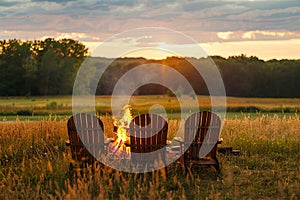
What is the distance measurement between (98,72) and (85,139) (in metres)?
39.5

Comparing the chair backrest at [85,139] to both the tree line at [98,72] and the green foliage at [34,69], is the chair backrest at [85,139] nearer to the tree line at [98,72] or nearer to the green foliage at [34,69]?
the tree line at [98,72]

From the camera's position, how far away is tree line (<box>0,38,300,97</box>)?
37562 millimetres

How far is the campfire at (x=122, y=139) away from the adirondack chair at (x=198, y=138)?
1082 mm

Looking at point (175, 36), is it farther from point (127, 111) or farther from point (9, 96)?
point (9, 96)

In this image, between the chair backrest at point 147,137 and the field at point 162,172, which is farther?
the chair backrest at point 147,137

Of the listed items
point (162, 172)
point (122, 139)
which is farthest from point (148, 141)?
point (122, 139)

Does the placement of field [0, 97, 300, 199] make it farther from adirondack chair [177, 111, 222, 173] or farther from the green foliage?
the green foliage

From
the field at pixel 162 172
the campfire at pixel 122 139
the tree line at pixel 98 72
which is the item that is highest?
the tree line at pixel 98 72

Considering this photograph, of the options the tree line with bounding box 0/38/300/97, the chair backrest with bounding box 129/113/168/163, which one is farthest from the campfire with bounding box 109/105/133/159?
the tree line with bounding box 0/38/300/97

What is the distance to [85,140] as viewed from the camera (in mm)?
8602

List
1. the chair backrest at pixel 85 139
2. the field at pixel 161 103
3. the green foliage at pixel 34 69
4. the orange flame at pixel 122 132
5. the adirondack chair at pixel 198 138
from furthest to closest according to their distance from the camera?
1. the green foliage at pixel 34 69
2. the field at pixel 161 103
3. the orange flame at pixel 122 132
4. the adirondack chair at pixel 198 138
5. the chair backrest at pixel 85 139

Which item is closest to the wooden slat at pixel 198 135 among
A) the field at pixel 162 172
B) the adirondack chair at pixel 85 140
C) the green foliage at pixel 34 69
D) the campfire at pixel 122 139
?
the field at pixel 162 172

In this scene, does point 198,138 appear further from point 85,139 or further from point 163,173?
point 85,139

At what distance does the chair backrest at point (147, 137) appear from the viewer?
8578 mm
